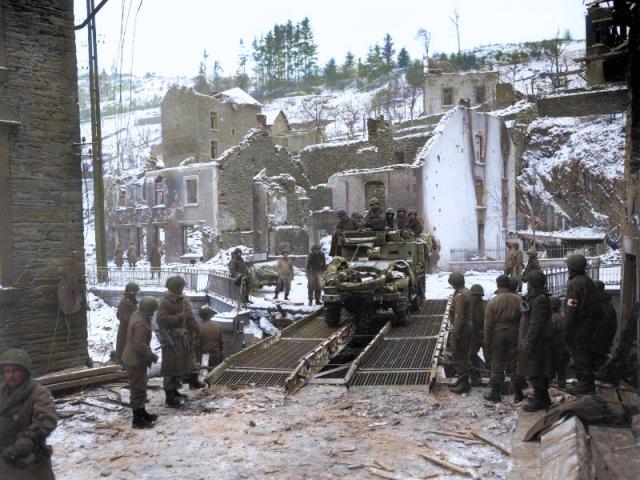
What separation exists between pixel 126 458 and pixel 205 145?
45117mm

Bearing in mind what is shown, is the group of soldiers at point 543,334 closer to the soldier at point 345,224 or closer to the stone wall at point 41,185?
the stone wall at point 41,185

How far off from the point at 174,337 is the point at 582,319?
5.21 meters

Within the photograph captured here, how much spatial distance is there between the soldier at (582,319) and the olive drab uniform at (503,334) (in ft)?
2.74

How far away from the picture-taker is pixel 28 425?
480cm

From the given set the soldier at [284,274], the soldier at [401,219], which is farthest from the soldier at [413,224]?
the soldier at [284,274]

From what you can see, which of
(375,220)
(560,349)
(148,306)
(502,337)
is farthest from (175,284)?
(375,220)

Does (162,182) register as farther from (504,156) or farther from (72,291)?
(72,291)

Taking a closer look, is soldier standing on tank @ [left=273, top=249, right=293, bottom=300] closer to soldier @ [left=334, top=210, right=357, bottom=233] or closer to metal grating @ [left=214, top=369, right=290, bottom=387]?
soldier @ [left=334, top=210, right=357, bottom=233]

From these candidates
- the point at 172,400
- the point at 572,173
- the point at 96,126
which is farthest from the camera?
the point at 572,173

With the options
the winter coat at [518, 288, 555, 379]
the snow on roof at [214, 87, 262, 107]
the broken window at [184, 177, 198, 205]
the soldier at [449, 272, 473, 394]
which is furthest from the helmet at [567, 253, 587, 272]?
the snow on roof at [214, 87, 262, 107]

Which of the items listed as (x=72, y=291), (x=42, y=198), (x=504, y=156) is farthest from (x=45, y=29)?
(x=504, y=156)

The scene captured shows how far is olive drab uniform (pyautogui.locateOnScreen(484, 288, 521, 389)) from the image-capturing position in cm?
834

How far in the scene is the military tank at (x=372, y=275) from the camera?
1365 cm

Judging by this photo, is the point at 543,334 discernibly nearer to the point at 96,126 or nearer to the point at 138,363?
the point at 138,363
